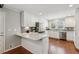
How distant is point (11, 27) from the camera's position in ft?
11.6

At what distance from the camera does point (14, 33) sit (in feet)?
12.0

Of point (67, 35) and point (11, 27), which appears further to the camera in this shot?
point (67, 35)

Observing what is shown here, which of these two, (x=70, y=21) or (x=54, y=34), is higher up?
(x=70, y=21)

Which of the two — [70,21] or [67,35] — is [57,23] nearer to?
[70,21]

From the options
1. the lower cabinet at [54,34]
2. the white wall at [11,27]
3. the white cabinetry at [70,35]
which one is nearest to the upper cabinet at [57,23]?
the lower cabinet at [54,34]

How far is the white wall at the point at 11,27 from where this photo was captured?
10.8ft

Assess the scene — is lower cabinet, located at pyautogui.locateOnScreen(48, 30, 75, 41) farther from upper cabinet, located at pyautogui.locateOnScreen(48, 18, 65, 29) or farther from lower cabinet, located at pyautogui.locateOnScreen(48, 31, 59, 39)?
upper cabinet, located at pyautogui.locateOnScreen(48, 18, 65, 29)

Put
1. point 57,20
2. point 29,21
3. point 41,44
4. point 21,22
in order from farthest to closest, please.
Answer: point 57,20 < point 29,21 < point 21,22 < point 41,44

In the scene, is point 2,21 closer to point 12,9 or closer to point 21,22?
point 12,9

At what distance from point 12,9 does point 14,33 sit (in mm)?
1049

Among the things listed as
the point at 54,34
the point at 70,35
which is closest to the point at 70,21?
the point at 70,35

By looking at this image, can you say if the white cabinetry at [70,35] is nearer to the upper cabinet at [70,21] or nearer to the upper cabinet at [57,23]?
the upper cabinet at [70,21]

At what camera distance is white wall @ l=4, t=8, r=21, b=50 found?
3.30 m
